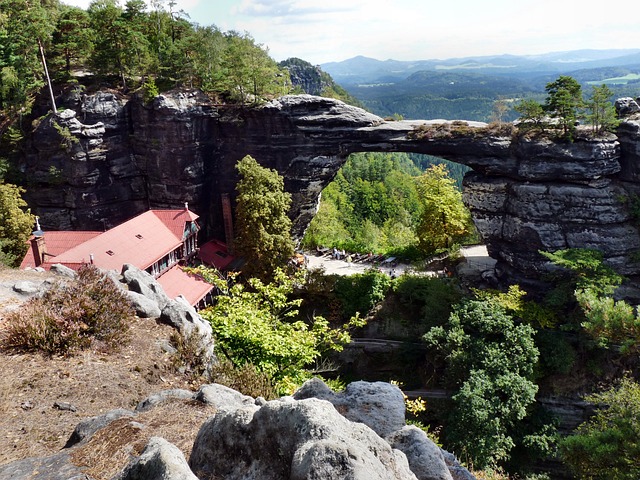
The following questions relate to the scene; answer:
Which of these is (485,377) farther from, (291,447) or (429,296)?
(291,447)

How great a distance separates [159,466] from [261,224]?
68.5ft

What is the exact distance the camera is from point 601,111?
72.7 feet

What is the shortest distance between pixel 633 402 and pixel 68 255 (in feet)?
78.2

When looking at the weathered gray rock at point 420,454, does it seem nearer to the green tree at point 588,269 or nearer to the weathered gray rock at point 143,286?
the weathered gray rock at point 143,286

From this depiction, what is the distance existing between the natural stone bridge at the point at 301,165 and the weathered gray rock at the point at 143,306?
58.8 feet

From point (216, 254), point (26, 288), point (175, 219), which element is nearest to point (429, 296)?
point (216, 254)

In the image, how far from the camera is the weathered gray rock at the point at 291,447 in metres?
4.08

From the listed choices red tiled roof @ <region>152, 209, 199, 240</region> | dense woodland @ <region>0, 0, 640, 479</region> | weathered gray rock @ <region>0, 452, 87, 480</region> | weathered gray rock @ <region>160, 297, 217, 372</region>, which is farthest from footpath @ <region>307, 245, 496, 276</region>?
weathered gray rock @ <region>0, 452, 87, 480</region>

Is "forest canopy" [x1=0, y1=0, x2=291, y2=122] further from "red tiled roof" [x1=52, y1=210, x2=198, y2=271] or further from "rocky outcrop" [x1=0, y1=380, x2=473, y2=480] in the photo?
"rocky outcrop" [x1=0, y1=380, x2=473, y2=480]

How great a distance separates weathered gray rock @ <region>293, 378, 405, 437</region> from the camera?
7.37 m

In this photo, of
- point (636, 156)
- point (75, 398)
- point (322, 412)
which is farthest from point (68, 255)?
point (636, 156)

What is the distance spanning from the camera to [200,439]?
17.7 ft

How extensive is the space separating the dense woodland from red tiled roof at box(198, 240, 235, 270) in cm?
295

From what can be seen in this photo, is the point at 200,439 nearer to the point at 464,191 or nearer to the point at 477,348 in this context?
the point at 477,348
